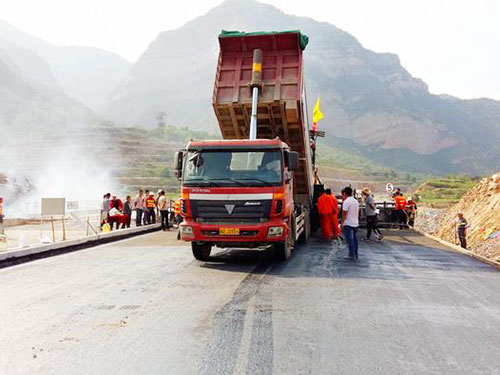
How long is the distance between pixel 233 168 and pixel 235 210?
2.69 ft

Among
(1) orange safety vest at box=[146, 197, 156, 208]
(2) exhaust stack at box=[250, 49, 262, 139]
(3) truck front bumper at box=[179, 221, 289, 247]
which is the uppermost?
(2) exhaust stack at box=[250, 49, 262, 139]

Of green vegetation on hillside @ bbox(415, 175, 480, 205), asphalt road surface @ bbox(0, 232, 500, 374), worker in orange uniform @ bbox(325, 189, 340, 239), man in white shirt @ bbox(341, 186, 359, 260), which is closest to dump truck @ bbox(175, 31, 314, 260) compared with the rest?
asphalt road surface @ bbox(0, 232, 500, 374)

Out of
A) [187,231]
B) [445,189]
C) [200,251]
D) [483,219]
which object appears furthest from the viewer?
[445,189]

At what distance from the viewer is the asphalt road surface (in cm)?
412

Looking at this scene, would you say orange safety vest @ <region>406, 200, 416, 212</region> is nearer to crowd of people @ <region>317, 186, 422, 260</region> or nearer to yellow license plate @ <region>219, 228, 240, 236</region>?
crowd of people @ <region>317, 186, 422, 260</region>

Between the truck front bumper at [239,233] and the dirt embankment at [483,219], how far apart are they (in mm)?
8041

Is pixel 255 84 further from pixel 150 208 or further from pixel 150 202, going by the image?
pixel 150 202

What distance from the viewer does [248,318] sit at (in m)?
5.42

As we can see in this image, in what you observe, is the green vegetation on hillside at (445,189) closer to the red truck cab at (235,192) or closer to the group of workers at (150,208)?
the group of workers at (150,208)

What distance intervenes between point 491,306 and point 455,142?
17158 centimetres

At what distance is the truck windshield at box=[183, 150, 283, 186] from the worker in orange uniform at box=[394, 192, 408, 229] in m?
11.0

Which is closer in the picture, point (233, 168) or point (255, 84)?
point (233, 168)

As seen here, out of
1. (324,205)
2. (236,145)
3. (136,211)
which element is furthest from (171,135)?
(236,145)

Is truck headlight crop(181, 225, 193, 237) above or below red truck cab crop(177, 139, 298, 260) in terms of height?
below
